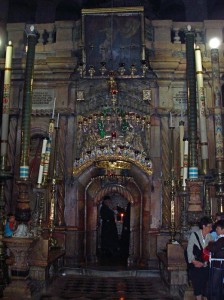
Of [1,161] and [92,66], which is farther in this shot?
[92,66]

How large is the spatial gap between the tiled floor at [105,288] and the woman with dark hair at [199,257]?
1.63 metres

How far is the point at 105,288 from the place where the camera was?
8203 millimetres

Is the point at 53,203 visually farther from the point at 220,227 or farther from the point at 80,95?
the point at 220,227

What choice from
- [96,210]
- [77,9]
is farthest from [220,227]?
[77,9]

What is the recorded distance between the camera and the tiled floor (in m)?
7.41

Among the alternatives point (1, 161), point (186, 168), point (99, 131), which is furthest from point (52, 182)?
point (186, 168)

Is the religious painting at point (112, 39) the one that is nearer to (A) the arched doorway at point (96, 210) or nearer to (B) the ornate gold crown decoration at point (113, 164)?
(B) the ornate gold crown decoration at point (113, 164)

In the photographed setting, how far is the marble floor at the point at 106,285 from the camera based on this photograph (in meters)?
7.46

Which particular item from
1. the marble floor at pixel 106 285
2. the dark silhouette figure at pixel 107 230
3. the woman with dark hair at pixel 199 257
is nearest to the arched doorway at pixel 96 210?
the dark silhouette figure at pixel 107 230

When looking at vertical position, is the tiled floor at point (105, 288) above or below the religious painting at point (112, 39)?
below

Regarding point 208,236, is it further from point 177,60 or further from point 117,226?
point 117,226

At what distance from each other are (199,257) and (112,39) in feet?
23.9

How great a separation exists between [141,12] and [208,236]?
7213mm

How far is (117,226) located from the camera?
552 inches
